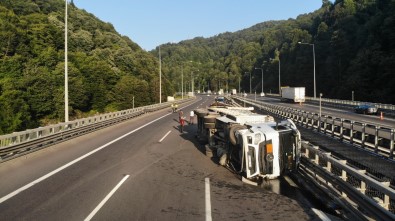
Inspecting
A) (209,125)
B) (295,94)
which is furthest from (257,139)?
(295,94)

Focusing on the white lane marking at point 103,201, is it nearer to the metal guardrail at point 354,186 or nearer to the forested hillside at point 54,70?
the metal guardrail at point 354,186

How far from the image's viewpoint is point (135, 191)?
37.7 ft

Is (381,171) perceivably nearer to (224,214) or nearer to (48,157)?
(224,214)

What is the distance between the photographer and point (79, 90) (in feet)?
270

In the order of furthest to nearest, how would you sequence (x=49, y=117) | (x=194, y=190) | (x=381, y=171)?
(x=49, y=117)
(x=381, y=171)
(x=194, y=190)

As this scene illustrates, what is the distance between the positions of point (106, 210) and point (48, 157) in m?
9.60

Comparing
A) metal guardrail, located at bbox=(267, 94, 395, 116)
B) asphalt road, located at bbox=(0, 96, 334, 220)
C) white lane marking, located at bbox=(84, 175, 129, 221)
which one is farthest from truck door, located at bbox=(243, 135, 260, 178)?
metal guardrail, located at bbox=(267, 94, 395, 116)

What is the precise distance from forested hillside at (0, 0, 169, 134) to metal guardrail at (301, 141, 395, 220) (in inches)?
2154

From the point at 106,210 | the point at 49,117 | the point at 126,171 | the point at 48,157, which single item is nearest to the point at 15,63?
the point at 49,117

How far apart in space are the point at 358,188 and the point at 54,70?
7934 centimetres

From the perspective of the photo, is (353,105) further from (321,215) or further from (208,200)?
(321,215)

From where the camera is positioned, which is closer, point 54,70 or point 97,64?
point 54,70

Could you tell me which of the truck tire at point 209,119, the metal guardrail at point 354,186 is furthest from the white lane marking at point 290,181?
the truck tire at point 209,119

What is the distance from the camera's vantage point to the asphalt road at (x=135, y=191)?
9.33 m
